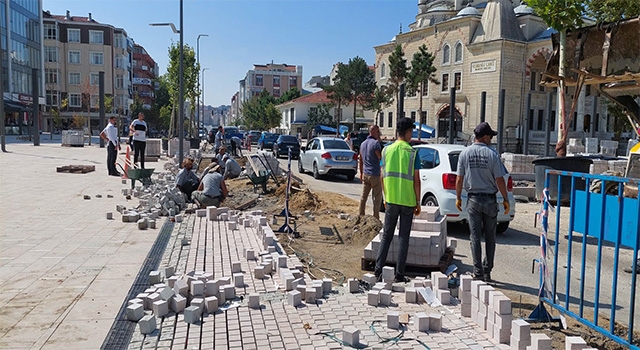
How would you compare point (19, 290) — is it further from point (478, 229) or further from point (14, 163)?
point (14, 163)

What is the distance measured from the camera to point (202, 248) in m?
7.36

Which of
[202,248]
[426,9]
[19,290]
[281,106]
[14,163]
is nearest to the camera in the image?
[19,290]

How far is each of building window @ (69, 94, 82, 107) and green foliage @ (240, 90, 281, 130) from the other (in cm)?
2884

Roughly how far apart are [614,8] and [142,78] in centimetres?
10799

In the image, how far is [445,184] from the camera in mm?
8906

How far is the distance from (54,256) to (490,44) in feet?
171

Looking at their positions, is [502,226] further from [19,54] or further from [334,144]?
[19,54]

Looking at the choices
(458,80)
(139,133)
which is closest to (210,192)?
(139,133)

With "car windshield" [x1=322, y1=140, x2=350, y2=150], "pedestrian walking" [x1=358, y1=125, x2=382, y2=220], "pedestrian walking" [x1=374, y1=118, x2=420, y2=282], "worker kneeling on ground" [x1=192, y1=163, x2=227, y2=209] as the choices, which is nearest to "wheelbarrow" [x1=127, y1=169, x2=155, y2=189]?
"worker kneeling on ground" [x1=192, y1=163, x2=227, y2=209]

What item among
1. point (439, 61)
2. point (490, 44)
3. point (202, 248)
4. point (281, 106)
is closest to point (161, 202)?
point (202, 248)

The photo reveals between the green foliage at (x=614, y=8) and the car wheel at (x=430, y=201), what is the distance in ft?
31.1

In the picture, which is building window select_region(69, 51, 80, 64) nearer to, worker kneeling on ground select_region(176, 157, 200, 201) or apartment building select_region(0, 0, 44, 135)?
apartment building select_region(0, 0, 44, 135)

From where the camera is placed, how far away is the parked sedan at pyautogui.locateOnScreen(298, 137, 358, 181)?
18328 mm

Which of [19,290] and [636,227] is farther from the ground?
[636,227]
